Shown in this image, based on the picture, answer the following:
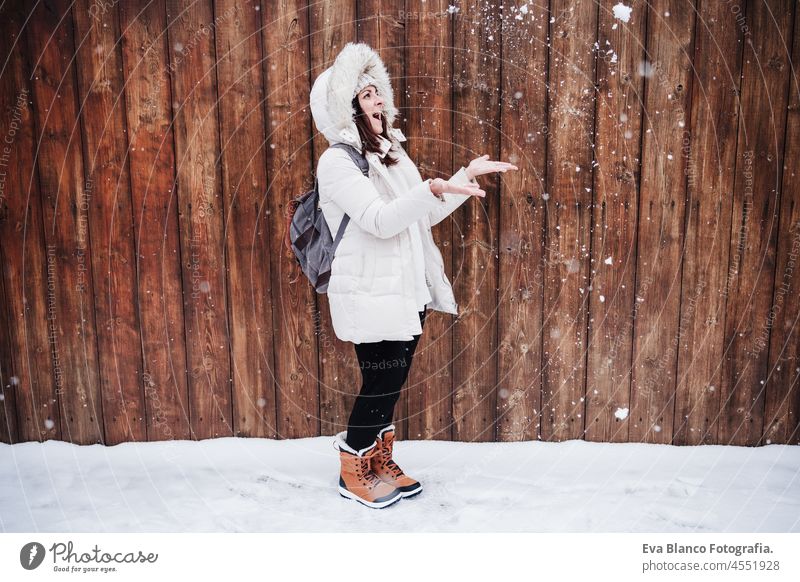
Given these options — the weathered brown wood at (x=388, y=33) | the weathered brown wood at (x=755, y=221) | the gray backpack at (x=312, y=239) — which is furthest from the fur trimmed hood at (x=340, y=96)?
the weathered brown wood at (x=755, y=221)

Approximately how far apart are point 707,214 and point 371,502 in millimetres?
1738

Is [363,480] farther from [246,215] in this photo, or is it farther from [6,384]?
[6,384]

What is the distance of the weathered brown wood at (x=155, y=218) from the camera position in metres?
2.52

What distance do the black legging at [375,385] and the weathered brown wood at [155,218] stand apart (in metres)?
0.89

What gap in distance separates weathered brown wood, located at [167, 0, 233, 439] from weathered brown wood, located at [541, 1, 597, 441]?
4.39ft

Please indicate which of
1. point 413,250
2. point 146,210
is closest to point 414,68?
point 413,250

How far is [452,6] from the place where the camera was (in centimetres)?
248

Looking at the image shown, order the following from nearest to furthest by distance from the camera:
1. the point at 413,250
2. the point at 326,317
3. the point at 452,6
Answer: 1. the point at 413,250
2. the point at 452,6
3. the point at 326,317

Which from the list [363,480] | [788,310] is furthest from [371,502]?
[788,310]

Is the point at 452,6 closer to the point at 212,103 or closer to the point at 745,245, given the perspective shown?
the point at 212,103

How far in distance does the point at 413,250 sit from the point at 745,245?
1415 millimetres

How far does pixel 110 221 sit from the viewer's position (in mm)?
2625

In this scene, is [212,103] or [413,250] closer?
[413,250]

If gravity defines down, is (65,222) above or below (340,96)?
below
